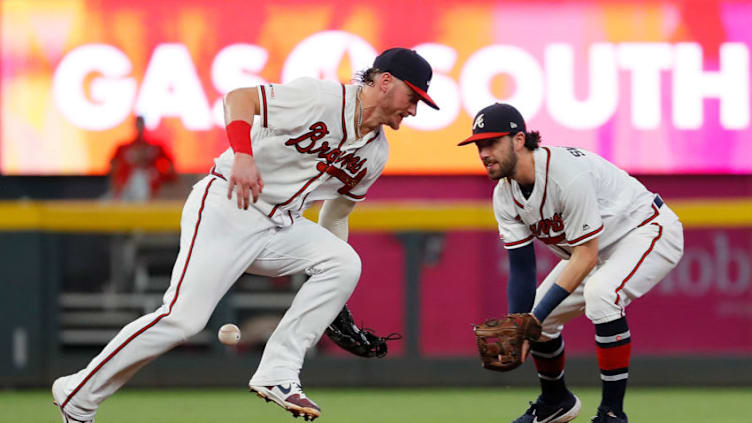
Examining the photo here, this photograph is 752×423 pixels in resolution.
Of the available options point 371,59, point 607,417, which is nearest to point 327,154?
point 607,417

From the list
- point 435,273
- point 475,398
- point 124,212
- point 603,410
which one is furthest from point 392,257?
A: point 603,410

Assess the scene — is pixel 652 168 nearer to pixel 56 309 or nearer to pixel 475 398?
pixel 475 398

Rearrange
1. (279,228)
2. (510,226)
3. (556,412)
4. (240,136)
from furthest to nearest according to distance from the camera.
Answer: (556,412), (510,226), (279,228), (240,136)

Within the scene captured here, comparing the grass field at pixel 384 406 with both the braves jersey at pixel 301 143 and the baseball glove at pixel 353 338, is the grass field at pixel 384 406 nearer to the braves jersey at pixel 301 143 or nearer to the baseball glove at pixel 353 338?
the baseball glove at pixel 353 338

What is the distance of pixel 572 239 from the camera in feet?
15.1

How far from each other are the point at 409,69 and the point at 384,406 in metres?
2.35

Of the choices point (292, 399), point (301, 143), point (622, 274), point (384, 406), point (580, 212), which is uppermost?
point (301, 143)

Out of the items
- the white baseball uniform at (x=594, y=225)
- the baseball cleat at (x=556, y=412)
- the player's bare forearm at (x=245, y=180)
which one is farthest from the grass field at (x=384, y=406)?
the player's bare forearm at (x=245, y=180)

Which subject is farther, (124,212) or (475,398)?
(124,212)

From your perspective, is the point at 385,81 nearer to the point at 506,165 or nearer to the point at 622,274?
the point at 506,165

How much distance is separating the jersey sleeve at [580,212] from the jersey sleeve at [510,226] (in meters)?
0.22

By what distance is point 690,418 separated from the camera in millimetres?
5574

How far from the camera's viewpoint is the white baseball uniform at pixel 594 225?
462cm

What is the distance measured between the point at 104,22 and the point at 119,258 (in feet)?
6.04
